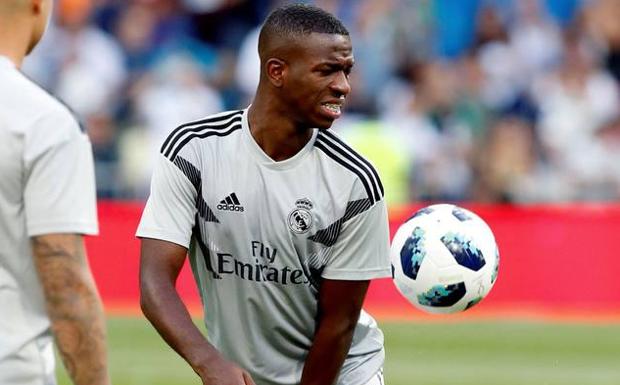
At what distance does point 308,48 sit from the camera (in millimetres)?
5746

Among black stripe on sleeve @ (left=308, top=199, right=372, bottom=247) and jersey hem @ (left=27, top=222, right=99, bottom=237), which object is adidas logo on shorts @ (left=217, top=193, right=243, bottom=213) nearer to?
black stripe on sleeve @ (left=308, top=199, right=372, bottom=247)

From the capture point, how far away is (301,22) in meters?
5.77

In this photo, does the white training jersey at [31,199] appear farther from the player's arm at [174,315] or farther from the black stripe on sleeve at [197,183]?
the black stripe on sleeve at [197,183]

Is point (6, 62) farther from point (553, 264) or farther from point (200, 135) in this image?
point (553, 264)

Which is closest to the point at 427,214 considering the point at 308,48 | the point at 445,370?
the point at 308,48

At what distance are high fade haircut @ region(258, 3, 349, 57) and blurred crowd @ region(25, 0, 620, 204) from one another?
1023 cm

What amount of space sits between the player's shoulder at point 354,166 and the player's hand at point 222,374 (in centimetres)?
96

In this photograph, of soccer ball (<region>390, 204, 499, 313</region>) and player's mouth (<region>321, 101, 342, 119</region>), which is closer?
player's mouth (<region>321, 101, 342, 119</region>)

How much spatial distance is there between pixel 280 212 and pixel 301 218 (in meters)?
0.09

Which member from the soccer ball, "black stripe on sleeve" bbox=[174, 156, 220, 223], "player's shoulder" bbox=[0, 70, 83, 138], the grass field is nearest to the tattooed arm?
"player's shoulder" bbox=[0, 70, 83, 138]

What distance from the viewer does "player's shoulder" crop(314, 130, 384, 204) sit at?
5879 mm

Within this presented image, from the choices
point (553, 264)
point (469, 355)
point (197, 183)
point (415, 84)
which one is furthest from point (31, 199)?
point (415, 84)

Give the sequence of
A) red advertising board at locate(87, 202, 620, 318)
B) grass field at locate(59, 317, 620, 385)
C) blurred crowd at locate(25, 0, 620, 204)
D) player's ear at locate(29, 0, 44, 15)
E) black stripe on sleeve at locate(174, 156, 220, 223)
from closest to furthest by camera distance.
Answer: player's ear at locate(29, 0, 44, 15) → black stripe on sleeve at locate(174, 156, 220, 223) → grass field at locate(59, 317, 620, 385) → red advertising board at locate(87, 202, 620, 318) → blurred crowd at locate(25, 0, 620, 204)

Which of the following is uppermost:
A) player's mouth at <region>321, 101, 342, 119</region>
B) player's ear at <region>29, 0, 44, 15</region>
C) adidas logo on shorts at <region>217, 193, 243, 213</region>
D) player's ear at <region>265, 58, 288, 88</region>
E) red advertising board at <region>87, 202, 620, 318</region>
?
player's ear at <region>29, 0, 44, 15</region>
